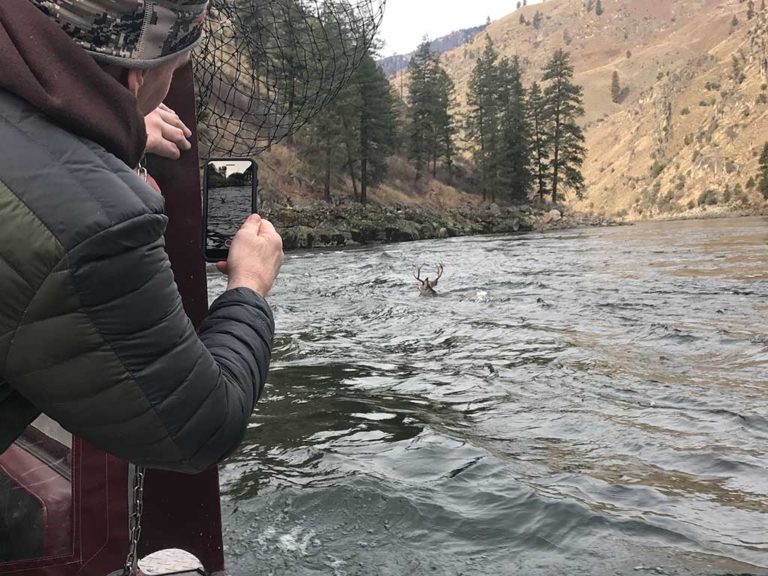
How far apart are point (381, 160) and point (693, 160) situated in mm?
29476

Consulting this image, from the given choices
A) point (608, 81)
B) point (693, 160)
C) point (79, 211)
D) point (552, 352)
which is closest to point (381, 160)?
point (693, 160)

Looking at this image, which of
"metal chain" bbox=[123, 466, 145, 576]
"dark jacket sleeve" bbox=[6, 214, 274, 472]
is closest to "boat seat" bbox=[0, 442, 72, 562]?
"metal chain" bbox=[123, 466, 145, 576]

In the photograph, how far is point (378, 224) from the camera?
1485 inches

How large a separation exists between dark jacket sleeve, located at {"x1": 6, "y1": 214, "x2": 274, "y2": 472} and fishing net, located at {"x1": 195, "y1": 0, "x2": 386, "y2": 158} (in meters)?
1.62

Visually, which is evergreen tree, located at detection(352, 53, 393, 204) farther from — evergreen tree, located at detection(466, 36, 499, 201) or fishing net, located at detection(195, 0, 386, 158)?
fishing net, located at detection(195, 0, 386, 158)

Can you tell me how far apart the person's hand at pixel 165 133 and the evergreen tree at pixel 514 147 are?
59.4 metres

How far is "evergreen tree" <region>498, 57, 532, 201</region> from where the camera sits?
6094cm

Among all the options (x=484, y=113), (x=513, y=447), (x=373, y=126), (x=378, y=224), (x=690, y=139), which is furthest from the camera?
(x=690, y=139)

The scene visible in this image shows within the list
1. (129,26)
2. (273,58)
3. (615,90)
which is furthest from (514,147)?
(615,90)

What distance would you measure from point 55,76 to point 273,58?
2029 millimetres

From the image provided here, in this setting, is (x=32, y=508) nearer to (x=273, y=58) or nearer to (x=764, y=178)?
(x=273, y=58)

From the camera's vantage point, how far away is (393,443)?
5410mm

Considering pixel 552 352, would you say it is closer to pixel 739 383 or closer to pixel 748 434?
pixel 739 383

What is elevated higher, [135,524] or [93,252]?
[93,252]
